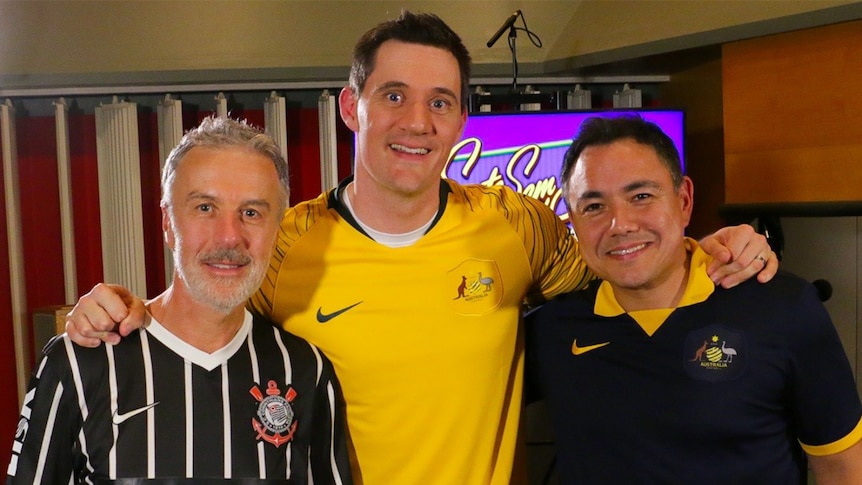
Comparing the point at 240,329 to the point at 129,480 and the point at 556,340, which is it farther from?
the point at 556,340

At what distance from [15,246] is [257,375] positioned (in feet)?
9.77

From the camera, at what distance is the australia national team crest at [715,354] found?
171 cm

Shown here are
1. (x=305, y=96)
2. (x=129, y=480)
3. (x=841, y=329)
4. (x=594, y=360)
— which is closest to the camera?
(x=129, y=480)

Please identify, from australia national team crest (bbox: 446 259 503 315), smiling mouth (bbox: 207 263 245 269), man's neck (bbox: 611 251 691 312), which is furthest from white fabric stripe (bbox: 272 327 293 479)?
man's neck (bbox: 611 251 691 312)

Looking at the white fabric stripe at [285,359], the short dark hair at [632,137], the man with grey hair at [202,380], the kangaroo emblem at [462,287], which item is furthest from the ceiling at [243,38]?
the white fabric stripe at [285,359]

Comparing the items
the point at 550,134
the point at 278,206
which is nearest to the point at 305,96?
the point at 550,134

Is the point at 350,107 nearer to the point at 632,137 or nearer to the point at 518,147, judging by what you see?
the point at 632,137

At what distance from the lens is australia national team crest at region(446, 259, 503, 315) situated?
195 centimetres

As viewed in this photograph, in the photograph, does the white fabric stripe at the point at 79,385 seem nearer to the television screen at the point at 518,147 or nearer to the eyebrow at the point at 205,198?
the eyebrow at the point at 205,198

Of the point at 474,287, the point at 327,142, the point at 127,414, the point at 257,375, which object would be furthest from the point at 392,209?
the point at 327,142

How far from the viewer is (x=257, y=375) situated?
168 centimetres

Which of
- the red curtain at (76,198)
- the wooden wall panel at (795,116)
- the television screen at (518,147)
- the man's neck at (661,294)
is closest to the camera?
the man's neck at (661,294)

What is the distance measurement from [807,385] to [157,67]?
332cm

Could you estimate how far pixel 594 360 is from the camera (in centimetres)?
Result: 187
